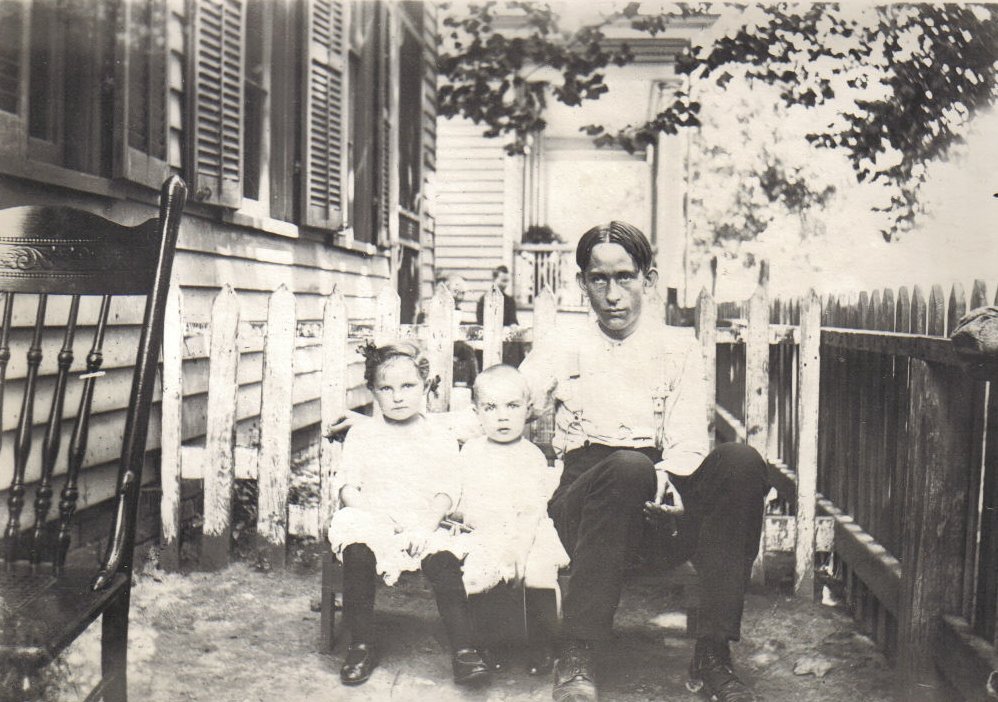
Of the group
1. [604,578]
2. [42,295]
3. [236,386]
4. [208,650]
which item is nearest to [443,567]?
[604,578]

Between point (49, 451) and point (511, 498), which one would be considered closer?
point (49, 451)

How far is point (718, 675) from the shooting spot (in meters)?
1.81

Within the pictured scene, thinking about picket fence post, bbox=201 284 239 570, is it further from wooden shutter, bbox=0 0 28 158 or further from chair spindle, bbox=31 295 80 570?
chair spindle, bbox=31 295 80 570

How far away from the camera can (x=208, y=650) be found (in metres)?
2.08

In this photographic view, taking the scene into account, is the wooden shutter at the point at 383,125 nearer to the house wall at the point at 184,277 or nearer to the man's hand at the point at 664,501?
the house wall at the point at 184,277

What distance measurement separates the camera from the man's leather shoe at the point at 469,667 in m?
1.85

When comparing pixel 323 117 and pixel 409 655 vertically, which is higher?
pixel 323 117

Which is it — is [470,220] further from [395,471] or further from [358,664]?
[358,664]

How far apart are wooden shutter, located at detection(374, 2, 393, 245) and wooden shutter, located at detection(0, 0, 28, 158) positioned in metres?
3.32

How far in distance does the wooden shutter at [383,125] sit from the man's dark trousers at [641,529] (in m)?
4.04

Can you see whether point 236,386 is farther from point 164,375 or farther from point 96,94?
point 96,94

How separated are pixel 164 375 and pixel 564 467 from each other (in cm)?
166

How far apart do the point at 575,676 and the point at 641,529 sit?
351mm

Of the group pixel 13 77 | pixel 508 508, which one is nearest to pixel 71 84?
pixel 13 77
